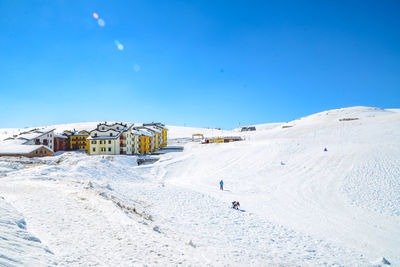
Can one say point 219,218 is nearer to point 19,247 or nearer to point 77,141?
point 19,247

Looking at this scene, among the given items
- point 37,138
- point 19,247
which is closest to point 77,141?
point 37,138

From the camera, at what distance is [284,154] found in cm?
4381

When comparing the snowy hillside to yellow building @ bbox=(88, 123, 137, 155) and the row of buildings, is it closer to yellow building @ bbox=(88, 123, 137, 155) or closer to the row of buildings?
the row of buildings

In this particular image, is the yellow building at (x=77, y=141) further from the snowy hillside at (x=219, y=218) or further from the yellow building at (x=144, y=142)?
the snowy hillside at (x=219, y=218)

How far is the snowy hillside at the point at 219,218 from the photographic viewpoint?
8.58 m

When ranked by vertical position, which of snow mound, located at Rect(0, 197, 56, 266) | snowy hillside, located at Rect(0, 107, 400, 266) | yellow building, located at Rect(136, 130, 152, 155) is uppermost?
yellow building, located at Rect(136, 130, 152, 155)

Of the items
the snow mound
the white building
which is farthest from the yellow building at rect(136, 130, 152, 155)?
the snow mound

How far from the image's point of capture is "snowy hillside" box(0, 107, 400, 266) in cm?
858

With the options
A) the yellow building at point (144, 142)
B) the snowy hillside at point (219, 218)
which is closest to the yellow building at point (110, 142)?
the yellow building at point (144, 142)

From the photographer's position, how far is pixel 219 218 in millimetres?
16703

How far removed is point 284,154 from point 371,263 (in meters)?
33.2

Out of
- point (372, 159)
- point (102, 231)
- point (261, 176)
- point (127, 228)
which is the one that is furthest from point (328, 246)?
point (372, 159)

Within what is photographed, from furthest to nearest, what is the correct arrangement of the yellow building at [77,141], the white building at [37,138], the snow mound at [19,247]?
the yellow building at [77,141]
the white building at [37,138]
the snow mound at [19,247]

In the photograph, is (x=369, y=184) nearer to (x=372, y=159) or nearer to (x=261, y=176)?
(x=372, y=159)
